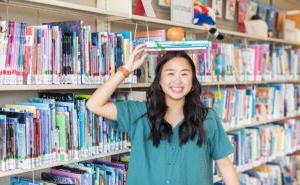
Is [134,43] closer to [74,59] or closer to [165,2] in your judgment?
[74,59]

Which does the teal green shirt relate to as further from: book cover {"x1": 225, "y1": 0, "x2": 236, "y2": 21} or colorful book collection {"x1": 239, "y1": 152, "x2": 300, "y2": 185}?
book cover {"x1": 225, "y1": 0, "x2": 236, "y2": 21}

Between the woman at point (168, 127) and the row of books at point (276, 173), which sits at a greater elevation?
the woman at point (168, 127)

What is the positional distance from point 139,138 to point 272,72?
2173 millimetres

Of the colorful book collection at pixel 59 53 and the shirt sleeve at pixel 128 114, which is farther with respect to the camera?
the shirt sleeve at pixel 128 114

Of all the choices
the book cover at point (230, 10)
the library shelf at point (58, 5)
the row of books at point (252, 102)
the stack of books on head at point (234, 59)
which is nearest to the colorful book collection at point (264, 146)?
the row of books at point (252, 102)

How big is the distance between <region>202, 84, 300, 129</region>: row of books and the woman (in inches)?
34.9

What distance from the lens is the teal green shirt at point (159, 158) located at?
175cm

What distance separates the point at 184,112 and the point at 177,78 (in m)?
0.18

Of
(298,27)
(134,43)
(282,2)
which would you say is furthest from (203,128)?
Answer: (282,2)

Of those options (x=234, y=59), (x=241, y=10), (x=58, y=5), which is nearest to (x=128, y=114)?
(x=58, y=5)

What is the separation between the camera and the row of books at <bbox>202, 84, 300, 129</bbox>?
287 cm

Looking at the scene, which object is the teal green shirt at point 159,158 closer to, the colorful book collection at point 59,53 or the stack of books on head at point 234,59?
the colorful book collection at point 59,53

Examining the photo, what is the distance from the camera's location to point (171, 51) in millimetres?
1807

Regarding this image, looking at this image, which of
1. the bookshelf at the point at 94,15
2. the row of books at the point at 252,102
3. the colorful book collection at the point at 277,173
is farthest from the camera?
the colorful book collection at the point at 277,173
